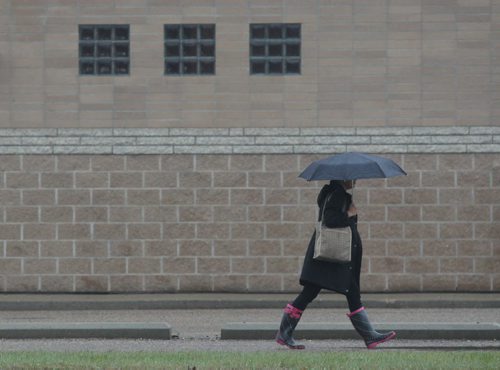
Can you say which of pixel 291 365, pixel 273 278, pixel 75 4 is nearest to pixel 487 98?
pixel 273 278

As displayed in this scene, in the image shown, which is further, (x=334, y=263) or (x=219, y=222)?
(x=219, y=222)

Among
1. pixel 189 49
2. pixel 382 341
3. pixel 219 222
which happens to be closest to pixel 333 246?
pixel 382 341

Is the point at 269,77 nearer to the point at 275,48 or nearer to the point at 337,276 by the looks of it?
the point at 275,48

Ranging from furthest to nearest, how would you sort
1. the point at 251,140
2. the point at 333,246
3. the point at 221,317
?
the point at 251,140 → the point at 221,317 → the point at 333,246

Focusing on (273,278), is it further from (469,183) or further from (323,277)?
(323,277)

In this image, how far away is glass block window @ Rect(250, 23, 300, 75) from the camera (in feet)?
67.5

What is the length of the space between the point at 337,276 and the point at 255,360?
253 centimetres

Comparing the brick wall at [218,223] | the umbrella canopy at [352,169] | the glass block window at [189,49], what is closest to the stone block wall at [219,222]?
the brick wall at [218,223]

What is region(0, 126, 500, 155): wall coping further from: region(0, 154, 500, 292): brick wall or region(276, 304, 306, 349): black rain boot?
region(276, 304, 306, 349): black rain boot

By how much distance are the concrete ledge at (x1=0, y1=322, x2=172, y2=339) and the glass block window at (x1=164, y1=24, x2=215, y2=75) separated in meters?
5.65

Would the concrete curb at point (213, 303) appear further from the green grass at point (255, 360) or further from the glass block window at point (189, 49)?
the green grass at point (255, 360)

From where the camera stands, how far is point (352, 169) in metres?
14.3

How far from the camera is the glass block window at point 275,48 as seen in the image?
2058 cm

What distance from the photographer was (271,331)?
15414mm
